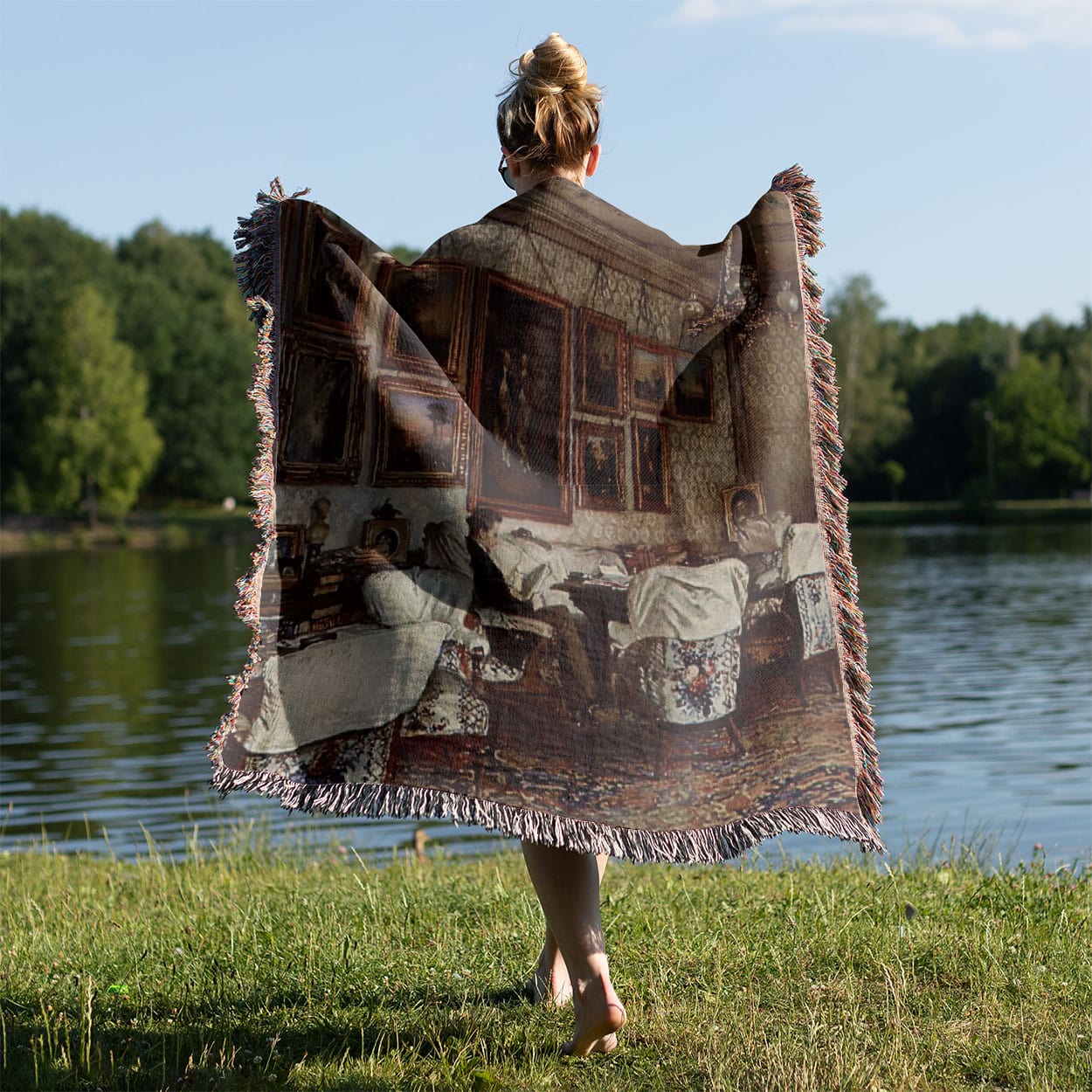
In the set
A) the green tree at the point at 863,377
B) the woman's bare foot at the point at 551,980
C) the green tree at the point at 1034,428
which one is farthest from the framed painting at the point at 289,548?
the green tree at the point at 1034,428

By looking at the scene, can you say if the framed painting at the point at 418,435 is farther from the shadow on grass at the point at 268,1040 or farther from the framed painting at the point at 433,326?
the shadow on grass at the point at 268,1040

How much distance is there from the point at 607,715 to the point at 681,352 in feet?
2.86

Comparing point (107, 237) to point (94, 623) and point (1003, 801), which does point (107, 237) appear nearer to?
point (94, 623)

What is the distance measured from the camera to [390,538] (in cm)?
309

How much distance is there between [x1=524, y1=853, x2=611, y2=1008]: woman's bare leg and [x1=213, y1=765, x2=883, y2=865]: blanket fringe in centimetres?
32

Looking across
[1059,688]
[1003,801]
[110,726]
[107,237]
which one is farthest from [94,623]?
[107,237]

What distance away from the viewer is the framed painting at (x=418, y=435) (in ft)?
10.1

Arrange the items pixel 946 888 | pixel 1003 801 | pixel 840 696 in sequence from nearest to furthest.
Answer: pixel 840 696 < pixel 946 888 < pixel 1003 801

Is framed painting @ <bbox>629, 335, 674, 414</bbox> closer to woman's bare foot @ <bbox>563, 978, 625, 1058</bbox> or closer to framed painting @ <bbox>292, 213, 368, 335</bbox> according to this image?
framed painting @ <bbox>292, 213, 368, 335</bbox>

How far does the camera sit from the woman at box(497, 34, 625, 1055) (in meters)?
2.91

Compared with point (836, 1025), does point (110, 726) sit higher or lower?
lower

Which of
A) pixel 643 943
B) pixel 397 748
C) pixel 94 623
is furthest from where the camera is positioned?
pixel 94 623

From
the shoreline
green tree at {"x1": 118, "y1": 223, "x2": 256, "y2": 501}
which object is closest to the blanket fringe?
the shoreline

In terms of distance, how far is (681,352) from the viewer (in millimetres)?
3199
